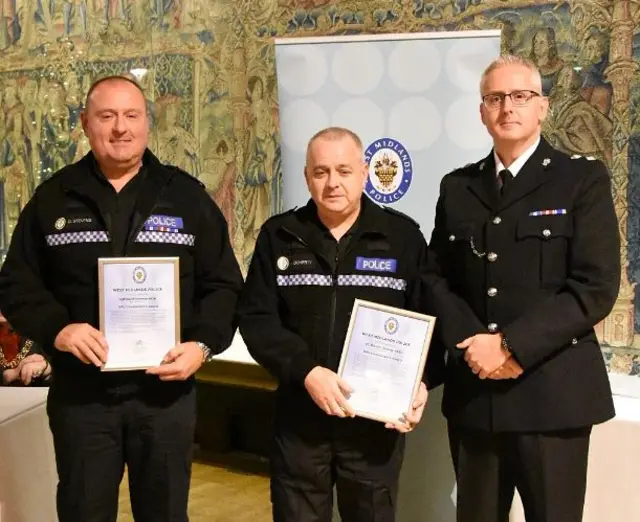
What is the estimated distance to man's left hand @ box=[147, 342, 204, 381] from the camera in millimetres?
2383

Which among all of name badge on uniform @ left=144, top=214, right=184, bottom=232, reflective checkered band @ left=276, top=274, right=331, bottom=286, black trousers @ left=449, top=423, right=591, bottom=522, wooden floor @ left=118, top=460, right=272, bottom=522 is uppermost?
name badge on uniform @ left=144, top=214, right=184, bottom=232

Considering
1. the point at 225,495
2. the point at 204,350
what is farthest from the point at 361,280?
the point at 225,495

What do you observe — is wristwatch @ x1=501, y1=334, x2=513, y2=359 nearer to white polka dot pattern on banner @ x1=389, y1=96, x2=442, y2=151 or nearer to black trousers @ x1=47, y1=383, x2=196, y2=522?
black trousers @ x1=47, y1=383, x2=196, y2=522

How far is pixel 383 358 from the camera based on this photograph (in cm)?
225

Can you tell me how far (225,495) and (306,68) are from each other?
2443 mm

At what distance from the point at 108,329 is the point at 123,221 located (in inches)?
13.8

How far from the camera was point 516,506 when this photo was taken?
119 inches

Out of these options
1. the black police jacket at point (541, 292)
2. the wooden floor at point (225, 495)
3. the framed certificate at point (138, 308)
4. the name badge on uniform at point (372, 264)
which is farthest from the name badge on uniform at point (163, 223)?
the wooden floor at point (225, 495)

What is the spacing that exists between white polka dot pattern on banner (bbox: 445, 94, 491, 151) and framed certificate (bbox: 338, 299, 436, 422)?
1.85 meters

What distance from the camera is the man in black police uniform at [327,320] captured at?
230cm

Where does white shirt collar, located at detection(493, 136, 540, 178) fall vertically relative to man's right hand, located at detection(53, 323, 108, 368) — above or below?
above

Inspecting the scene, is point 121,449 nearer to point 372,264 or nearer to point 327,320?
point 327,320

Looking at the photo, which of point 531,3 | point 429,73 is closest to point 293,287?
point 429,73

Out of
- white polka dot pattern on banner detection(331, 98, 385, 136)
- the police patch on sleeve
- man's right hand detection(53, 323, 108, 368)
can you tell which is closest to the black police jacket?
man's right hand detection(53, 323, 108, 368)
